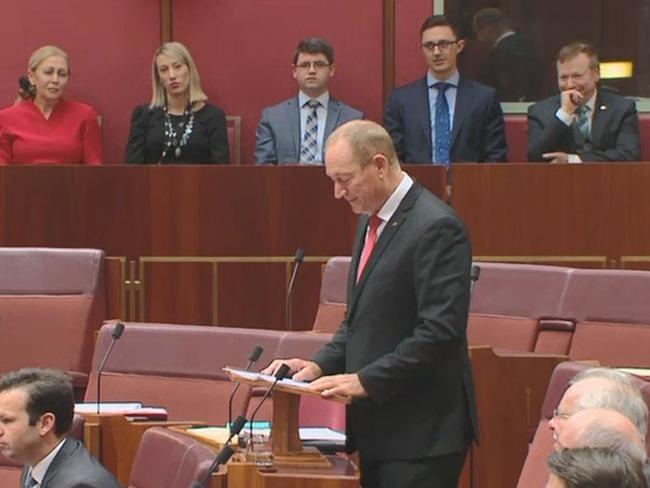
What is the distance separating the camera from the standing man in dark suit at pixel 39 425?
3141mm

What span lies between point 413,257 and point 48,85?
3.19m

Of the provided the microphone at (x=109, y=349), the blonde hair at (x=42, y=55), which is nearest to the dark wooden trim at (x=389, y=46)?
the blonde hair at (x=42, y=55)

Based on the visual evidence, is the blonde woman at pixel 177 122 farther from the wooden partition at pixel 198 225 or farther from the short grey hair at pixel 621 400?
the short grey hair at pixel 621 400

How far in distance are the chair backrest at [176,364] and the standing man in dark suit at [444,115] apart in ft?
6.42

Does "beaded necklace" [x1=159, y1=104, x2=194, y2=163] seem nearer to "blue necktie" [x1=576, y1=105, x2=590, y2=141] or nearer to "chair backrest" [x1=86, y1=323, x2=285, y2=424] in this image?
"blue necktie" [x1=576, y1=105, x2=590, y2=141]

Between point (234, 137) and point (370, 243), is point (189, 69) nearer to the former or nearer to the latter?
point (234, 137)

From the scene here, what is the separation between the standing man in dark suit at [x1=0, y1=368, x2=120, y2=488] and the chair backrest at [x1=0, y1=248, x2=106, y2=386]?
60.0 inches

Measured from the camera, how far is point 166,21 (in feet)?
22.0

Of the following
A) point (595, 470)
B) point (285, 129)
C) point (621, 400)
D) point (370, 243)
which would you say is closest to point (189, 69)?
point (285, 129)

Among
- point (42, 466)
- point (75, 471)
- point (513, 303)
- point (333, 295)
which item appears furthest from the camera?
point (333, 295)

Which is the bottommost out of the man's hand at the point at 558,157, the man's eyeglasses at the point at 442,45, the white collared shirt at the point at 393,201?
the white collared shirt at the point at 393,201

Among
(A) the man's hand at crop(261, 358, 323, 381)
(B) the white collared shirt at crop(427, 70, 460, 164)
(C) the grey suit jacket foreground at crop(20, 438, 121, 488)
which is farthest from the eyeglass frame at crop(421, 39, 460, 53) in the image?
(C) the grey suit jacket foreground at crop(20, 438, 121, 488)

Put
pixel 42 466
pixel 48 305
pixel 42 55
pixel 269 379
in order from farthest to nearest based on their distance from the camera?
pixel 42 55, pixel 48 305, pixel 42 466, pixel 269 379

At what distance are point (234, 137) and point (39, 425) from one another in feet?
11.3
